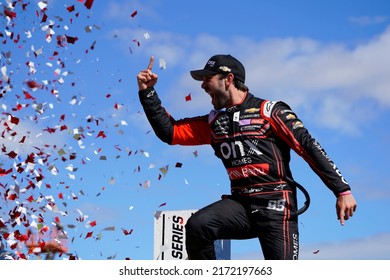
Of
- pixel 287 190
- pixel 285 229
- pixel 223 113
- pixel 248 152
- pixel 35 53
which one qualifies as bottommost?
pixel 285 229

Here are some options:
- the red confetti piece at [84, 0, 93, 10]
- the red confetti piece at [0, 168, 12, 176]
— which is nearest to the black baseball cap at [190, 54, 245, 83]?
the red confetti piece at [84, 0, 93, 10]

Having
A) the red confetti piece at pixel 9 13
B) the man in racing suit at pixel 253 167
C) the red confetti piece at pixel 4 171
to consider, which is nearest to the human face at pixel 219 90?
the man in racing suit at pixel 253 167

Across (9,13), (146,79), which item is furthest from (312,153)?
(9,13)

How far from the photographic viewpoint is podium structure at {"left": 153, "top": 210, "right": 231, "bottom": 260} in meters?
10.3

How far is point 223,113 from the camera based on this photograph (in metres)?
6.87

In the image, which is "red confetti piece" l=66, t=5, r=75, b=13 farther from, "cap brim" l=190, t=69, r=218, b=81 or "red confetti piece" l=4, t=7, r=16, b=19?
"cap brim" l=190, t=69, r=218, b=81

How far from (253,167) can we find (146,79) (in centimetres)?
160

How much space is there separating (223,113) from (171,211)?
389cm

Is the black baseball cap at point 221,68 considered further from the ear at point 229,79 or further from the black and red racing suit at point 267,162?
the black and red racing suit at point 267,162

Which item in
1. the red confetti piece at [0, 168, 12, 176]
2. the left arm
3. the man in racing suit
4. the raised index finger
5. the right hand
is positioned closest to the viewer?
the left arm

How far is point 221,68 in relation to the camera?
6820mm
